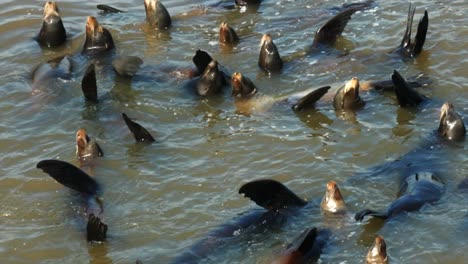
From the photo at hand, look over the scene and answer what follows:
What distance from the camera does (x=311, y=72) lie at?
10.9 meters

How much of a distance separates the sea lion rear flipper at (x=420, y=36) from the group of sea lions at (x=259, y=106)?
1cm

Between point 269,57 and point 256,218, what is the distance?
347cm

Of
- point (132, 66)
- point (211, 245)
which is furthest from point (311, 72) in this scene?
point (211, 245)

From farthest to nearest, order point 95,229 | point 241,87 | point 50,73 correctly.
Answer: point 50,73 < point 241,87 < point 95,229

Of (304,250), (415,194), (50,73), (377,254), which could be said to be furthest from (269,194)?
(50,73)

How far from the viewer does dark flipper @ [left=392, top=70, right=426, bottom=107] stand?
377 inches

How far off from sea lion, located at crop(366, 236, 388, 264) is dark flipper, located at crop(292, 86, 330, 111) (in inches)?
A: 117

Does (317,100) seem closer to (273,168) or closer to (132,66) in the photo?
(273,168)

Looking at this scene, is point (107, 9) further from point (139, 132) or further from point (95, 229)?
point (95, 229)

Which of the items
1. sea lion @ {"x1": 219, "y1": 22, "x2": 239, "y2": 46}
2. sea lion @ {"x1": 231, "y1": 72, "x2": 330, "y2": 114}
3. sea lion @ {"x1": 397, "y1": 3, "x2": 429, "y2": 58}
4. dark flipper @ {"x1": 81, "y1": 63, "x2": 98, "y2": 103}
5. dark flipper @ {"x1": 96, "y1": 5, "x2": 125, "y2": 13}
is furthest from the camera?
dark flipper @ {"x1": 96, "y1": 5, "x2": 125, "y2": 13}

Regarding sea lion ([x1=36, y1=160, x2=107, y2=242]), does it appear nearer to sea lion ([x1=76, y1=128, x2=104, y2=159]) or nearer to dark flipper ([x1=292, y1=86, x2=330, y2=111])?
sea lion ([x1=76, y1=128, x2=104, y2=159])

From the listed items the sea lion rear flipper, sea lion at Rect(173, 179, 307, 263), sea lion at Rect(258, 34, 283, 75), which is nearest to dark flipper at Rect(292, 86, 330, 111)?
sea lion at Rect(258, 34, 283, 75)

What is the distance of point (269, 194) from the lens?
7727mm

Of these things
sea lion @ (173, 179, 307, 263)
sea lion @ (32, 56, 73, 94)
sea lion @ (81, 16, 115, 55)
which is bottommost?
sea lion @ (173, 179, 307, 263)
